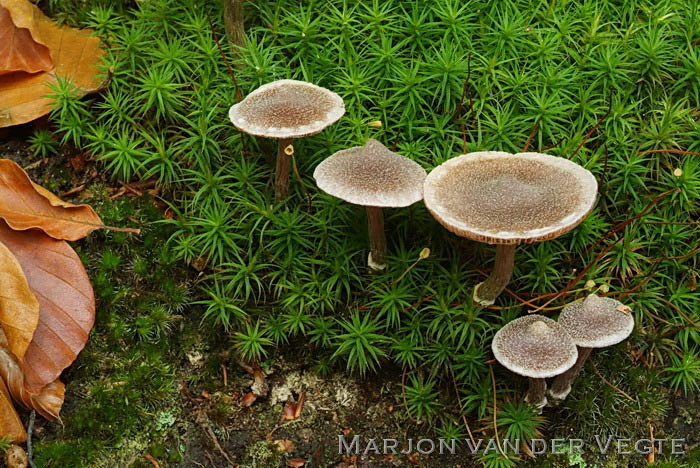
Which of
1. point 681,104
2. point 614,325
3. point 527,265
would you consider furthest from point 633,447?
point 681,104

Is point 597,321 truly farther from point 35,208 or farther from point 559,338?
point 35,208

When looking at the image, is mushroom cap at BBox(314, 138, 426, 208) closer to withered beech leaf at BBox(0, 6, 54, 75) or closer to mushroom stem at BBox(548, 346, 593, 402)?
mushroom stem at BBox(548, 346, 593, 402)

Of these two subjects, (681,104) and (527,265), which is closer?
(527,265)

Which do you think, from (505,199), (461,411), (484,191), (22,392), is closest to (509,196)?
(505,199)

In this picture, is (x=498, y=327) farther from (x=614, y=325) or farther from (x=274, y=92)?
(x=274, y=92)

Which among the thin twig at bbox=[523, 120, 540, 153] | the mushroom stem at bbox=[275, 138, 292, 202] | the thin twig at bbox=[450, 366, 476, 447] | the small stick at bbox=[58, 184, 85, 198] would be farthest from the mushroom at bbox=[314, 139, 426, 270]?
the small stick at bbox=[58, 184, 85, 198]

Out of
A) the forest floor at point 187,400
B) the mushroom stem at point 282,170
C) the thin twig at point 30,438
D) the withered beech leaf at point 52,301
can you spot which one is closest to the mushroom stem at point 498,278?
the forest floor at point 187,400

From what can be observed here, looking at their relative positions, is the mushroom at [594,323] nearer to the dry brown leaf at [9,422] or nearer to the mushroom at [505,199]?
the mushroom at [505,199]
